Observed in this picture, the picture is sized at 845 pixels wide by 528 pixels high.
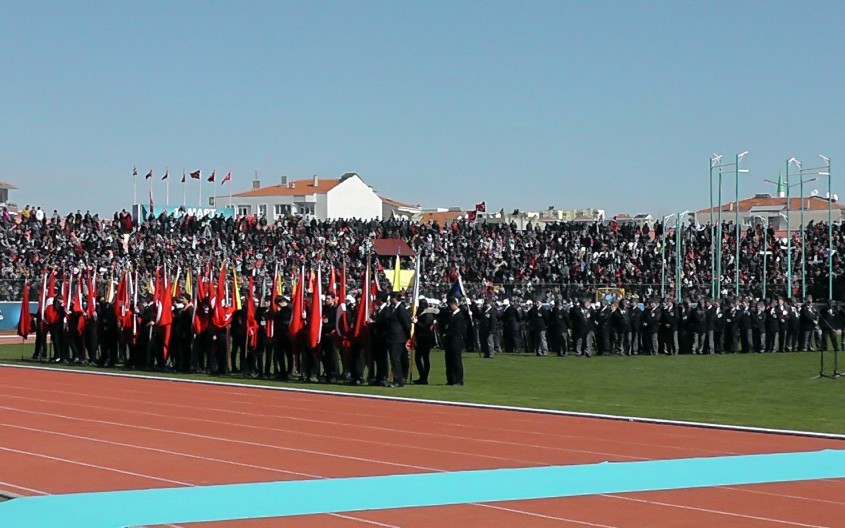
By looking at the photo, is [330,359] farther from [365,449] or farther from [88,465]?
[88,465]

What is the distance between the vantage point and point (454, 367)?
20719 millimetres

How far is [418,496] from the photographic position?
372 inches

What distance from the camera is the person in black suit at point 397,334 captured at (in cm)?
2033

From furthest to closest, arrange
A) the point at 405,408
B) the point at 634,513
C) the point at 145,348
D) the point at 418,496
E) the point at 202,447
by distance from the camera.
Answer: the point at 145,348
the point at 405,408
the point at 202,447
the point at 418,496
the point at 634,513

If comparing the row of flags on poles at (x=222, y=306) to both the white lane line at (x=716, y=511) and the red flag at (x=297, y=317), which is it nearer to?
the red flag at (x=297, y=317)

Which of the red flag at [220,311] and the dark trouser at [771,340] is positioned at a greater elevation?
the red flag at [220,311]

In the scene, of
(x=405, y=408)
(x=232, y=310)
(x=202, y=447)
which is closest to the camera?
(x=202, y=447)

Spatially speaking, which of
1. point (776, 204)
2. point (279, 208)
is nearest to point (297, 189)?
point (279, 208)

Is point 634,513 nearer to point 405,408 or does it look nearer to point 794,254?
point 405,408

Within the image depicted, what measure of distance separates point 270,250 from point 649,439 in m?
38.6

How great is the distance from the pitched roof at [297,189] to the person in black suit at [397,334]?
271 feet

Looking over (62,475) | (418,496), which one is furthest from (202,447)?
(418,496)

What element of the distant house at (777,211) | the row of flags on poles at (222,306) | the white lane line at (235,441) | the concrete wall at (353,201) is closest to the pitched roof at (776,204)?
the distant house at (777,211)

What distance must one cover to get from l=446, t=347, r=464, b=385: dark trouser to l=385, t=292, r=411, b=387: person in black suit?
791mm
